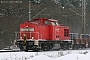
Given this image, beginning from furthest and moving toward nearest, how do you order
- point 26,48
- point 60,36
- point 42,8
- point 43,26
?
1. point 42,8
2. point 60,36
3. point 43,26
4. point 26,48

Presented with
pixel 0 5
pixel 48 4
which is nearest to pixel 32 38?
pixel 0 5

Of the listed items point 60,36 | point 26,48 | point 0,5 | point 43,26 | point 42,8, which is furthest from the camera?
point 42,8

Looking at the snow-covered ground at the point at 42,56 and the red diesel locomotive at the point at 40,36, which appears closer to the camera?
the snow-covered ground at the point at 42,56

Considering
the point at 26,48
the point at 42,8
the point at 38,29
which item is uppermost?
the point at 42,8

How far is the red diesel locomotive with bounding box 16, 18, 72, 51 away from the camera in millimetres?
22062

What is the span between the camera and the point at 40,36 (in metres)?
23.3

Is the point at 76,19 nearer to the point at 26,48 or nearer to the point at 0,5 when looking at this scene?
the point at 0,5

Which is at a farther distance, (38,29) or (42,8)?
(42,8)

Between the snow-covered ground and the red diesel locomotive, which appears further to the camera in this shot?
the red diesel locomotive

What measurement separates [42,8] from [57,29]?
27.4 meters

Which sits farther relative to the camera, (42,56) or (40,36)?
(40,36)

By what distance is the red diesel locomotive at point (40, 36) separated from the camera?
22062 millimetres

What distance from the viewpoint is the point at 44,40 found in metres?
22.8

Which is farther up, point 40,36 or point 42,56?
point 40,36
